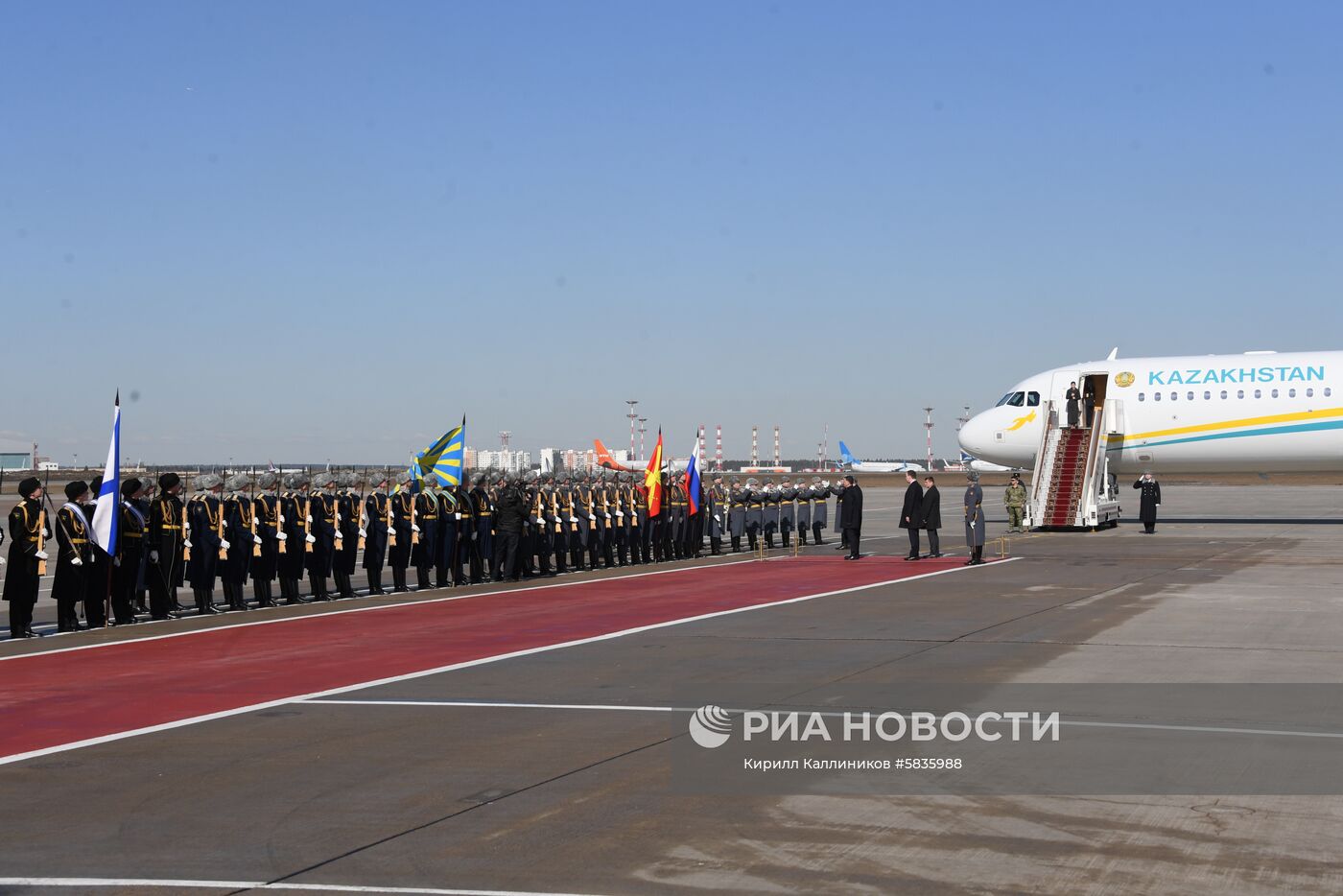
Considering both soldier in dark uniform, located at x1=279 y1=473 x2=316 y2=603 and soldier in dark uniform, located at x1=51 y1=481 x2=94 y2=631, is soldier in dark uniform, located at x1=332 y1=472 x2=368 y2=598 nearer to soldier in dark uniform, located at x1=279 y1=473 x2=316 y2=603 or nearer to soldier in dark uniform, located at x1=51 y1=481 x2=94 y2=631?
soldier in dark uniform, located at x1=279 y1=473 x2=316 y2=603

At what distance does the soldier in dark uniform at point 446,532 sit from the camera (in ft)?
69.5

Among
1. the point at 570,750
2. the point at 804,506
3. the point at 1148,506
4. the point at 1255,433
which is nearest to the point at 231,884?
the point at 570,750

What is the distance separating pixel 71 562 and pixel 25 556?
2.12 ft

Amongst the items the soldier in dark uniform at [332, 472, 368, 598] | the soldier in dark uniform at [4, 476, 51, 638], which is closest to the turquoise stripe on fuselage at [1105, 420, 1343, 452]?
the soldier in dark uniform at [332, 472, 368, 598]

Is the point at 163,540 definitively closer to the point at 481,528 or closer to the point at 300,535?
the point at 300,535

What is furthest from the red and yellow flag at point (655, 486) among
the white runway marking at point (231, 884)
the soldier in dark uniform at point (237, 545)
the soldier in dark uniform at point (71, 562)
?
the white runway marking at point (231, 884)

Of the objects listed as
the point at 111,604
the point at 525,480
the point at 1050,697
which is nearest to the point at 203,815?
the point at 1050,697

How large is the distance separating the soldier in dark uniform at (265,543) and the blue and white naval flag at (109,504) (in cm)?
265

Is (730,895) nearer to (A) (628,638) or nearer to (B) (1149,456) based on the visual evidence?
(A) (628,638)

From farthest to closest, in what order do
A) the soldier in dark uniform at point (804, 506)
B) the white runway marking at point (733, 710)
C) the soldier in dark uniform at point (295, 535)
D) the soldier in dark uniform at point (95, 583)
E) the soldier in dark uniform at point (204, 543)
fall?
the soldier in dark uniform at point (804, 506) < the soldier in dark uniform at point (295, 535) < the soldier in dark uniform at point (204, 543) < the soldier in dark uniform at point (95, 583) < the white runway marking at point (733, 710)

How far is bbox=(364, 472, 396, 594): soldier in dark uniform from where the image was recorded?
20.2m

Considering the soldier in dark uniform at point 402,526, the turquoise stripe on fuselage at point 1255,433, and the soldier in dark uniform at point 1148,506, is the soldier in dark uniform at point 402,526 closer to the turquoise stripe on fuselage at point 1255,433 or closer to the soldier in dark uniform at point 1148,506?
the soldier in dark uniform at point 1148,506

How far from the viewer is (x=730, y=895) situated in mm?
5645

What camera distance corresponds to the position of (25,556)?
600 inches
